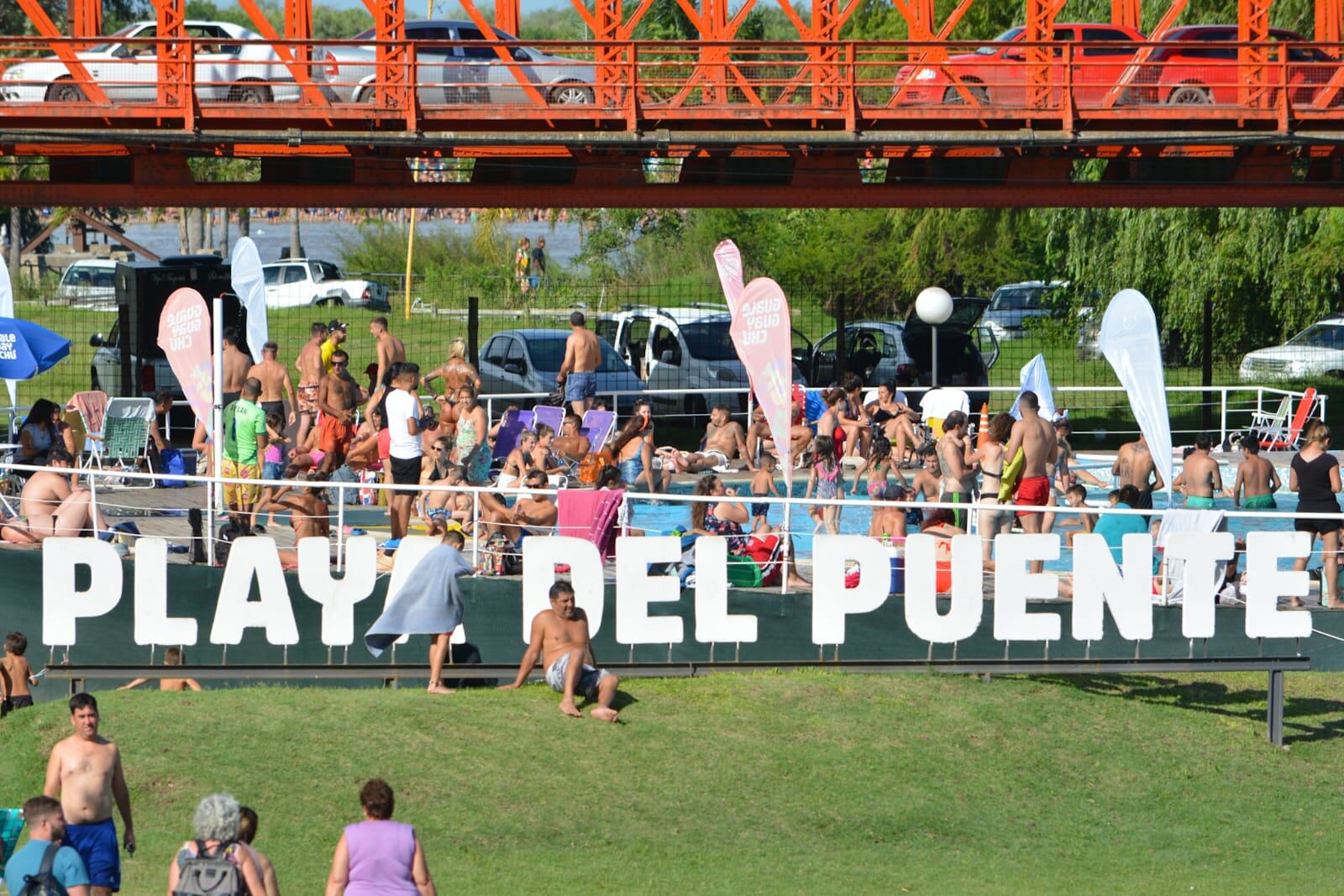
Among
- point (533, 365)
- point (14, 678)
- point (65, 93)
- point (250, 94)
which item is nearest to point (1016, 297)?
point (533, 365)

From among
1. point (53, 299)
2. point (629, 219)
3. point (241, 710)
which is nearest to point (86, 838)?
point (241, 710)

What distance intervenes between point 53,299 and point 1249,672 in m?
33.1

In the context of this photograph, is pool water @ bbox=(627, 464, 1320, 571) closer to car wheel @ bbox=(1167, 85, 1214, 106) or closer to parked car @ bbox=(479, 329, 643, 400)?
parked car @ bbox=(479, 329, 643, 400)

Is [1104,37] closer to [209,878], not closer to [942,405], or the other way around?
[942,405]

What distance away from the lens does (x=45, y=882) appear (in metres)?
7.93

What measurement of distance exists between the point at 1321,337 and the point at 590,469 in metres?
21.4

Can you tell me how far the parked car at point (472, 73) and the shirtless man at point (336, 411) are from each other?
558 centimetres

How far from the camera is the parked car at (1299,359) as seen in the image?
105 feet

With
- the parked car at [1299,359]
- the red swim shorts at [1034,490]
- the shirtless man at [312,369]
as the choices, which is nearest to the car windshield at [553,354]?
the shirtless man at [312,369]

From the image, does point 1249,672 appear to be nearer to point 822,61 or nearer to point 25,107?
point 822,61

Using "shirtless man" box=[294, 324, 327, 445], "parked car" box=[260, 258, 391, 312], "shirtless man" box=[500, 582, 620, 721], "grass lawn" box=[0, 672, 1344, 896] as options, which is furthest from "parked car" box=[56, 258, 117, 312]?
"grass lawn" box=[0, 672, 1344, 896]

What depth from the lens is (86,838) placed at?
29.6ft

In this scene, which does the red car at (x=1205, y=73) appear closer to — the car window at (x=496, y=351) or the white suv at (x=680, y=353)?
the white suv at (x=680, y=353)

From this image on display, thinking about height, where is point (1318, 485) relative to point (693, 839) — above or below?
above
